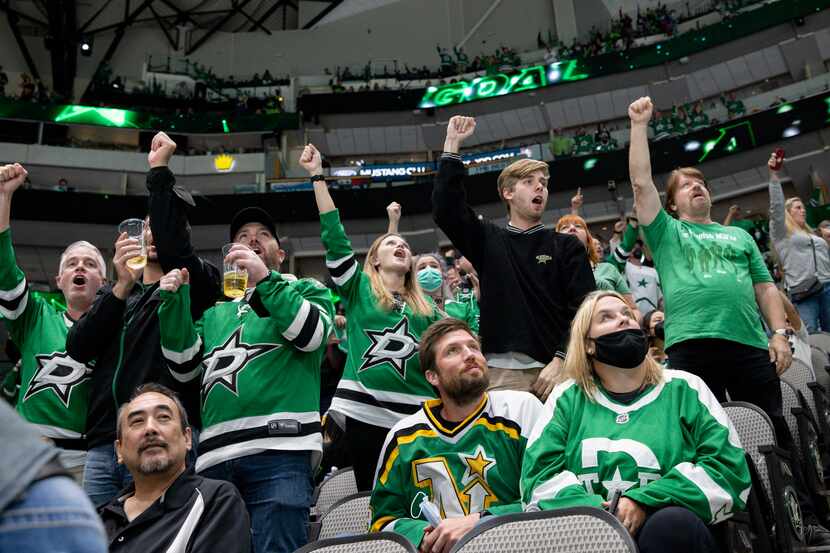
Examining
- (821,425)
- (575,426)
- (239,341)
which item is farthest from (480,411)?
(821,425)

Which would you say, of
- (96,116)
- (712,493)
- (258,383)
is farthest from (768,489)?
(96,116)

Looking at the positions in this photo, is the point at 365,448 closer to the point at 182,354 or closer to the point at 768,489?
the point at 182,354

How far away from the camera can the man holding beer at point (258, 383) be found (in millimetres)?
2621

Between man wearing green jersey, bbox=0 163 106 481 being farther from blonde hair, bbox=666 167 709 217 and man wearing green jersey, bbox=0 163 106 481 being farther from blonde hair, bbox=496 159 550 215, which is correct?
blonde hair, bbox=666 167 709 217

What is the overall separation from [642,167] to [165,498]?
2222 mm

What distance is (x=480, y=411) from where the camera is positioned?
2541 mm

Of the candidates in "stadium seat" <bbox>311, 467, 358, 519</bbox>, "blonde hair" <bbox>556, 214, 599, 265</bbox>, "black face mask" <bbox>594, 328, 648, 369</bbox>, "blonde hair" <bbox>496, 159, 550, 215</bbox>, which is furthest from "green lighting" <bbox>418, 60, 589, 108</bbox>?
"black face mask" <bbox>594, 328, 648, 369</bbox>

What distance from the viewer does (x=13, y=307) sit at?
11.0 feet

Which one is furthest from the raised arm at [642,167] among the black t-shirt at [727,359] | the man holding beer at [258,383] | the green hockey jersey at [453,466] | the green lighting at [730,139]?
the green lighting at [730,139]

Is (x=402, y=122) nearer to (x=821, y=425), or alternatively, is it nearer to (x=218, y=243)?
(x=218, y=243)

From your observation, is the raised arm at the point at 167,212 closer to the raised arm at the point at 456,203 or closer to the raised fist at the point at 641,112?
the raised arm at the point at 456,203

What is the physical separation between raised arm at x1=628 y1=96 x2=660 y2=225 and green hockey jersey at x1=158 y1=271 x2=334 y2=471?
1.41 m

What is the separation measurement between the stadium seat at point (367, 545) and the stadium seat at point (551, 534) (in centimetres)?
18

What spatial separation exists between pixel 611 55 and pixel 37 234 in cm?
1638
